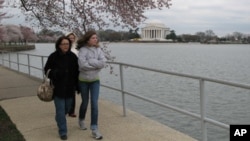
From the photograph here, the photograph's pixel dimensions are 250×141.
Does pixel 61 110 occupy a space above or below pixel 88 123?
above

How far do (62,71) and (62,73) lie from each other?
0.03m

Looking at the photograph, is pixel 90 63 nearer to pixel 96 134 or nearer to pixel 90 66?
pixel 90 66

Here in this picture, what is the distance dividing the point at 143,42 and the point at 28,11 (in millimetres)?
123894

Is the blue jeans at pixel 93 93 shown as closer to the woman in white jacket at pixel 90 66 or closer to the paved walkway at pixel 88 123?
the woman in white jacket at pixel 90 66

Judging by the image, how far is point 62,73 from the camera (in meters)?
6.17

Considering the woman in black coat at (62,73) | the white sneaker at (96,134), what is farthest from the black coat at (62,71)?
the white sneaker at (96,134)

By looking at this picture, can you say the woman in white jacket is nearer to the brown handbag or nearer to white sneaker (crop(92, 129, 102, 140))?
white sneaker (crop(92, 129, 102, 140))

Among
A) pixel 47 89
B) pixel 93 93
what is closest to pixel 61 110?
pixel 47 89

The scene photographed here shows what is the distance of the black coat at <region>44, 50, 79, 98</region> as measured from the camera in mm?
6172

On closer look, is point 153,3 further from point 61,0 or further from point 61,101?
point 61,101

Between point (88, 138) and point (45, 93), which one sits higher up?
point (45, 93)

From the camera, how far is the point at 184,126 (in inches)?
476

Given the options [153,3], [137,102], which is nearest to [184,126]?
[137,102]

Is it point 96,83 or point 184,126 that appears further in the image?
point 184,126
